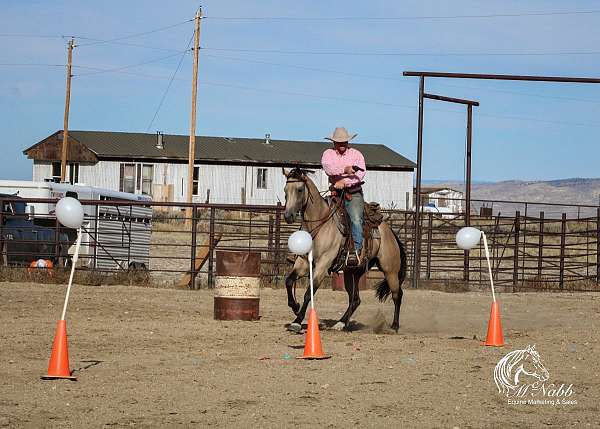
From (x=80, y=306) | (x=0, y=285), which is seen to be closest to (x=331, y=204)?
(x=80, y=306)

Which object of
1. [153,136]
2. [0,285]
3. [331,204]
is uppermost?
[153,136]

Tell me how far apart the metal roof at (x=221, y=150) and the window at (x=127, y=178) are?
68 centimetres

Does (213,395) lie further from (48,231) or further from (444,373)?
(48,231)

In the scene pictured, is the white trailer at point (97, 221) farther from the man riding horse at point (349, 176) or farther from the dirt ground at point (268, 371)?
the man riding horse at point (349, 176)

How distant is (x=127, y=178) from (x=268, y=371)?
5087 centimetres

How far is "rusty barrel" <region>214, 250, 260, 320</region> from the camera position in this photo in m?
14.1

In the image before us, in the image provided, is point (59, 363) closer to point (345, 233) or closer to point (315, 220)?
point (315, 220)

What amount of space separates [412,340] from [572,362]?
259cm

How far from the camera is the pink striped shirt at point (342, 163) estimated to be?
13086 millimetres

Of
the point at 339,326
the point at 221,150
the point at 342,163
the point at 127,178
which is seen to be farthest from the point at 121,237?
the point at 221,150

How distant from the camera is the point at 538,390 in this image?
857cm

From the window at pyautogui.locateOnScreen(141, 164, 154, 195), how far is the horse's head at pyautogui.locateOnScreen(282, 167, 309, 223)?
154 ft

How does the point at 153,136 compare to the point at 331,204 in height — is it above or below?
above

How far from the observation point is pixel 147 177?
194 feet
